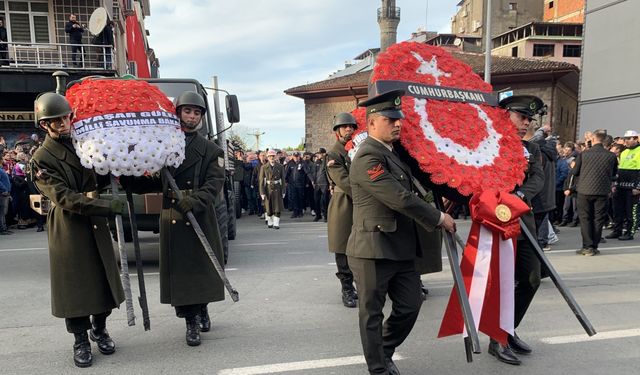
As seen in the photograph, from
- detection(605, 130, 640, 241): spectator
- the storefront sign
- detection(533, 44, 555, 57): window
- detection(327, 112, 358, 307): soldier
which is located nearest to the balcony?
detection(533, 44, 555, 57): window

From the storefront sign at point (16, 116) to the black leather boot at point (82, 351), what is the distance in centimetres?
1697

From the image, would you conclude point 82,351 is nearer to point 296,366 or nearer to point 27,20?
point 296,366

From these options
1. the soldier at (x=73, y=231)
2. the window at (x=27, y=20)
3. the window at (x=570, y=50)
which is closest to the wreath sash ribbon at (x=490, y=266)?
the soldier at (x=73, y=231)

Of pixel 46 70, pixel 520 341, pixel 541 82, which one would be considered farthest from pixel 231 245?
pixel 541 82

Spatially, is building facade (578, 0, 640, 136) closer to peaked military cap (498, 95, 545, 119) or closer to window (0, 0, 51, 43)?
peaked military cap (498, 95, 545, 119)

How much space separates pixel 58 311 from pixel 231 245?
5.38 m

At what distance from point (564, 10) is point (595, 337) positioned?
61.9 metres

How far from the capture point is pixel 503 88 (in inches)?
949

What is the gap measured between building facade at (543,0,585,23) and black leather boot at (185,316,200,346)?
5792 centimetres

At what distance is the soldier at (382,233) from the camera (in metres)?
2.93

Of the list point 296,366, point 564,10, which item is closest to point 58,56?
point 296,366

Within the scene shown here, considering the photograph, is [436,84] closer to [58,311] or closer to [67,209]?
Result: [67,209]

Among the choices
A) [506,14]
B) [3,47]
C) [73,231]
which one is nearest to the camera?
[73,231]

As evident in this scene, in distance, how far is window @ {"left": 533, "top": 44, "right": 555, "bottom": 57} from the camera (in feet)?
149
